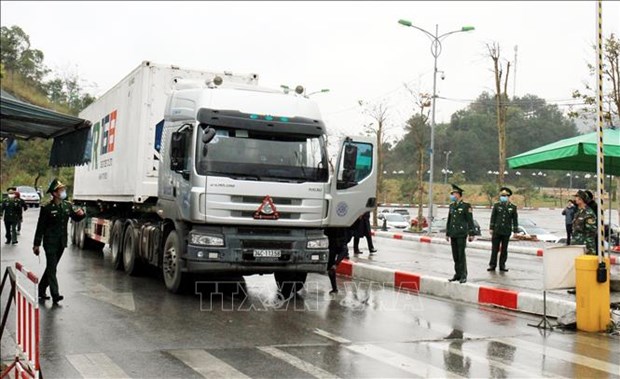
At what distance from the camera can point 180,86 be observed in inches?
464

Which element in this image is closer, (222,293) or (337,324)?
(337,324)

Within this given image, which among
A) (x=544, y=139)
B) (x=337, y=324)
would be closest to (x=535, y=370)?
(x=337, y=324)

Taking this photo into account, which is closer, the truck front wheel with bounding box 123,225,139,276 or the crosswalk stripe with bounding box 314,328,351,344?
the crosswalk stripe with bounding box 314,328,351,344

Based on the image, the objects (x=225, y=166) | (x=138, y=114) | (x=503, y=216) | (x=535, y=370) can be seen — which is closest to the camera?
(x=535, y=370)

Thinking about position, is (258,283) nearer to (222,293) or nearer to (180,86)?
(222,293)

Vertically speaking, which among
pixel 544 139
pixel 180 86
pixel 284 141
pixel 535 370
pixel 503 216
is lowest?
pixel 535 370

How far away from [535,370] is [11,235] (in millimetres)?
19031

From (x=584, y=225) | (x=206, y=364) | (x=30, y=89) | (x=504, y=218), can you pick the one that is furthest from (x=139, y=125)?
(x=30, y=89)

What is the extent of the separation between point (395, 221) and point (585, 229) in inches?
1208

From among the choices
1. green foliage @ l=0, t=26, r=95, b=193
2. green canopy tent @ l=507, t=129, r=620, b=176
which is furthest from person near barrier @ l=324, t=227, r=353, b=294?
green foliage @ l=0, t=26, r=95, b=193

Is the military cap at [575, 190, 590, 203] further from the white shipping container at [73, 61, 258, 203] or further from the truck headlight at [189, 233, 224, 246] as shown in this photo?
the white shipping container at [73, 61, 258, 203]

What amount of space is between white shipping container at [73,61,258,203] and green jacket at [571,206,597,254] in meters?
6.53

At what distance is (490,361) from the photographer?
22.9 ft

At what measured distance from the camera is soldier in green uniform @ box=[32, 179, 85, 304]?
9922 millimetres
